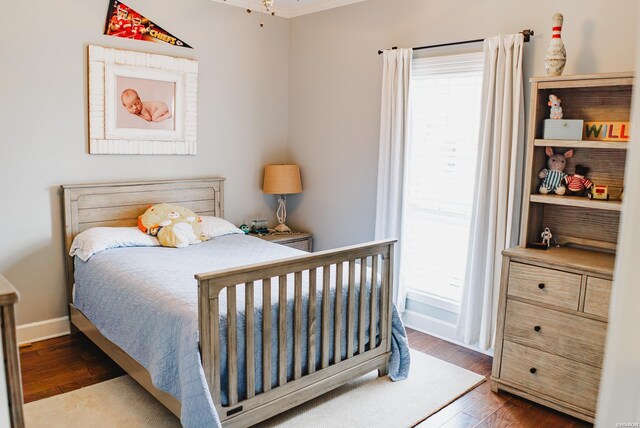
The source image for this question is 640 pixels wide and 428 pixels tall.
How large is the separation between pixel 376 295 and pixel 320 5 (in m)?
2.57

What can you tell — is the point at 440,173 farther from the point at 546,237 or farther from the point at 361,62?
the point at 361,62

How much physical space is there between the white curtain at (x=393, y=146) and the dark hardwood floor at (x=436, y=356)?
65cm

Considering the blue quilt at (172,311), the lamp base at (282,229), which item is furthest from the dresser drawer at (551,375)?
the lamp base at (282,229)

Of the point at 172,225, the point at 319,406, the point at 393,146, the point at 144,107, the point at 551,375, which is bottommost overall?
the point at 319,406

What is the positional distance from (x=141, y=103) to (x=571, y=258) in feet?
9.92

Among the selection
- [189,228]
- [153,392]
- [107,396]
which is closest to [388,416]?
[153,392]

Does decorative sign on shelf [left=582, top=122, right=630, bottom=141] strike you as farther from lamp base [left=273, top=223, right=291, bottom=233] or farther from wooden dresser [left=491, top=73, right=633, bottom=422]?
lamp base [left=273, top=223, right=291, bottom=233]

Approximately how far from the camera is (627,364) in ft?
2.44

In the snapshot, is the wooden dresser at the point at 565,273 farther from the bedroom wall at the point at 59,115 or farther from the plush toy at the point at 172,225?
the bedroom wall at the point at 59,115

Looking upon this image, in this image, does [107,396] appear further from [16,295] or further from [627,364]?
[627,364]

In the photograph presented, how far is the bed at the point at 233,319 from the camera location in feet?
7.43

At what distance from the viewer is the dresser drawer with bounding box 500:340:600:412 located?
2.59 meters

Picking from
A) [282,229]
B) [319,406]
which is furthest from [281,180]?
[319,406]

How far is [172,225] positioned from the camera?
362 centimetres
